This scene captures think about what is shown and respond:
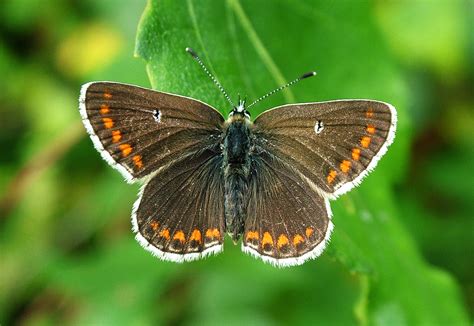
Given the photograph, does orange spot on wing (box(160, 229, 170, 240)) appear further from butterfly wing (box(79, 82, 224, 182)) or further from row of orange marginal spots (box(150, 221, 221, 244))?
butterfly wing (box(79, 82, 224, 182))

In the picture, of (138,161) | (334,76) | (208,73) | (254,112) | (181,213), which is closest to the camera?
(208,73)

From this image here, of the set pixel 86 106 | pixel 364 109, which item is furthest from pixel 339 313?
pixel 86 106

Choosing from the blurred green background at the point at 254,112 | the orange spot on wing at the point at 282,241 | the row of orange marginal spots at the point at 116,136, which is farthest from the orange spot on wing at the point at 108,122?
the orange spot on wing at the point at 282,241

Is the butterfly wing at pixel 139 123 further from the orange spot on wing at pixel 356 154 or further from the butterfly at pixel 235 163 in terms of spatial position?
the orange spot on wing at pixel 356 154

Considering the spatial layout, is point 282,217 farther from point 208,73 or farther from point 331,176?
point 208,73

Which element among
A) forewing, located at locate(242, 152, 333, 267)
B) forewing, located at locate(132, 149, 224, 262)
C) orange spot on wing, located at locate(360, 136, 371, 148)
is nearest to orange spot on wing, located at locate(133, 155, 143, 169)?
forewing, located at locate(132, 149, 224, 262)

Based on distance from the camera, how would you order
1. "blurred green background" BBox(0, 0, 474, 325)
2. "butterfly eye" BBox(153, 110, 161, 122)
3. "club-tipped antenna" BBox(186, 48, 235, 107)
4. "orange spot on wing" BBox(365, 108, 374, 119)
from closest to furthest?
"club-tipped antenna" BBox(186, 48, 235, 107), "orange spot on wing" BBox(365, 108, 374, 119), "butterfly eye" BBox(153, 110, 161, 122), "blurred green background" BBox(0, 0, 474, 325)

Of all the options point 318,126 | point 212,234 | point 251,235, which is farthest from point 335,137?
point 212,234

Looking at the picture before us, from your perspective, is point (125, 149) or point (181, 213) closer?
point (125, 149)
